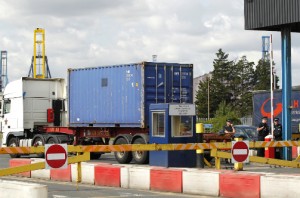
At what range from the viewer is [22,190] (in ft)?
33.6

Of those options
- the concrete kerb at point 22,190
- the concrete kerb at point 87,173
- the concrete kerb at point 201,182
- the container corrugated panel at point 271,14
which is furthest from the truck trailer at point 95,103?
the concrete kerb at point 22,190

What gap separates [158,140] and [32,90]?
950 centimetres

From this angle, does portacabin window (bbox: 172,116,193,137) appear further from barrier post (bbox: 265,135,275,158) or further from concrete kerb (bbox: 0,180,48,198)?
concrete kerb (bbox: 0,180,48,198)

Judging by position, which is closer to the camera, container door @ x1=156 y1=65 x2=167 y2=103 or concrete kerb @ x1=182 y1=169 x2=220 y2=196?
concrete kerb @ x1=182 y1=169 x2=220 y2=196

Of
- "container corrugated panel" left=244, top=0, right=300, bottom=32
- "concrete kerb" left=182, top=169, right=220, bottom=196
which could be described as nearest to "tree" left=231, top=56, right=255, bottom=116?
"container corrugated panel" left=244, top=0, right=300, bottom=32

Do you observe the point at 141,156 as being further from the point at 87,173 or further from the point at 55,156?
the point at 55,156

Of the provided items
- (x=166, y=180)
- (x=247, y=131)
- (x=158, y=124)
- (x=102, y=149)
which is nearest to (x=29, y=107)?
(x=158, y=124)

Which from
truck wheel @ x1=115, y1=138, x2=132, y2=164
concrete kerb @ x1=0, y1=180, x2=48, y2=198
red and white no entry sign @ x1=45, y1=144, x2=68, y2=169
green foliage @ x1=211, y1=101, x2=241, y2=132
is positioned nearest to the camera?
concrete kerb @ x1=0, y1=180, x2=48, y2=198

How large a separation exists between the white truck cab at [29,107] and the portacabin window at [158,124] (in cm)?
880

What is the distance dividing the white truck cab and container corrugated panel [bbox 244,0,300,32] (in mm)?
9543

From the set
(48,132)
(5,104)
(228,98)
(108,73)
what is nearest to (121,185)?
(108,73)

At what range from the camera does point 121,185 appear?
54.1ft

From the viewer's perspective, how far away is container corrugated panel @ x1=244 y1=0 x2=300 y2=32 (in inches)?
926

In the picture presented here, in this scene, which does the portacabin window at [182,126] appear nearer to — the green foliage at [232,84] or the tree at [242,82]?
the green foliage at [232,84]
